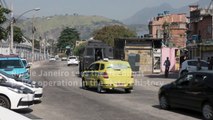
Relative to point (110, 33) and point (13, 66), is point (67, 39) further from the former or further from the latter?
point (13, 66)

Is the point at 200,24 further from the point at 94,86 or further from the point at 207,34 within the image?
the point at 94,86

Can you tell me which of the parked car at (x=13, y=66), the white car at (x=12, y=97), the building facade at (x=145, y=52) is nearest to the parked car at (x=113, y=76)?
the parked car at (x=13, y=66)

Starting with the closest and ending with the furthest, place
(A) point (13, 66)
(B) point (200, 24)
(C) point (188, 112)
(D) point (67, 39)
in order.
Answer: (C) point (188, 112) → (A) point (13, 66) → (B) point (200, 24) → (D) point (67, 39)

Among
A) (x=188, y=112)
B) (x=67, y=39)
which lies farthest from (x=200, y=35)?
(x=67, y=39)

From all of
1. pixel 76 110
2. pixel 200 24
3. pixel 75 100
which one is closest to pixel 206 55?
pixel 200 24

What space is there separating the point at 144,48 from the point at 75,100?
31210 mm

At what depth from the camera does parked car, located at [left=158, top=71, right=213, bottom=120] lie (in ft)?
42.4

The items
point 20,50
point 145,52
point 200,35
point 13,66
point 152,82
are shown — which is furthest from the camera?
point 20,50

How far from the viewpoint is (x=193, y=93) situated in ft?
44.7

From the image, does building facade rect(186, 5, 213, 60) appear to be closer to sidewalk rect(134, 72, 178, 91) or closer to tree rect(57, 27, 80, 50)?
sidewalk rect(134, 72, 178, 91)

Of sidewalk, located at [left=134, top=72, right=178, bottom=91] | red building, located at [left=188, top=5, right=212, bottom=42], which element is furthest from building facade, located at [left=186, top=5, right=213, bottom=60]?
sidewalk, located at [left=134, top=72, right=178, bottom=91]

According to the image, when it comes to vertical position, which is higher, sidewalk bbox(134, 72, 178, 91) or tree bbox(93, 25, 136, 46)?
tree bbox(93, 25, 136, 46)

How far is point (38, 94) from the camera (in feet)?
55.8

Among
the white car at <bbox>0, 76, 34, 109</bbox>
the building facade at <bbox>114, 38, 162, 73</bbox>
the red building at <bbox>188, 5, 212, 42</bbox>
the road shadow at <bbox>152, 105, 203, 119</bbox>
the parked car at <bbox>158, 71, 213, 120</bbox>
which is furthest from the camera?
the red building at <bbox>188, 5, 212, 42</bbox>
